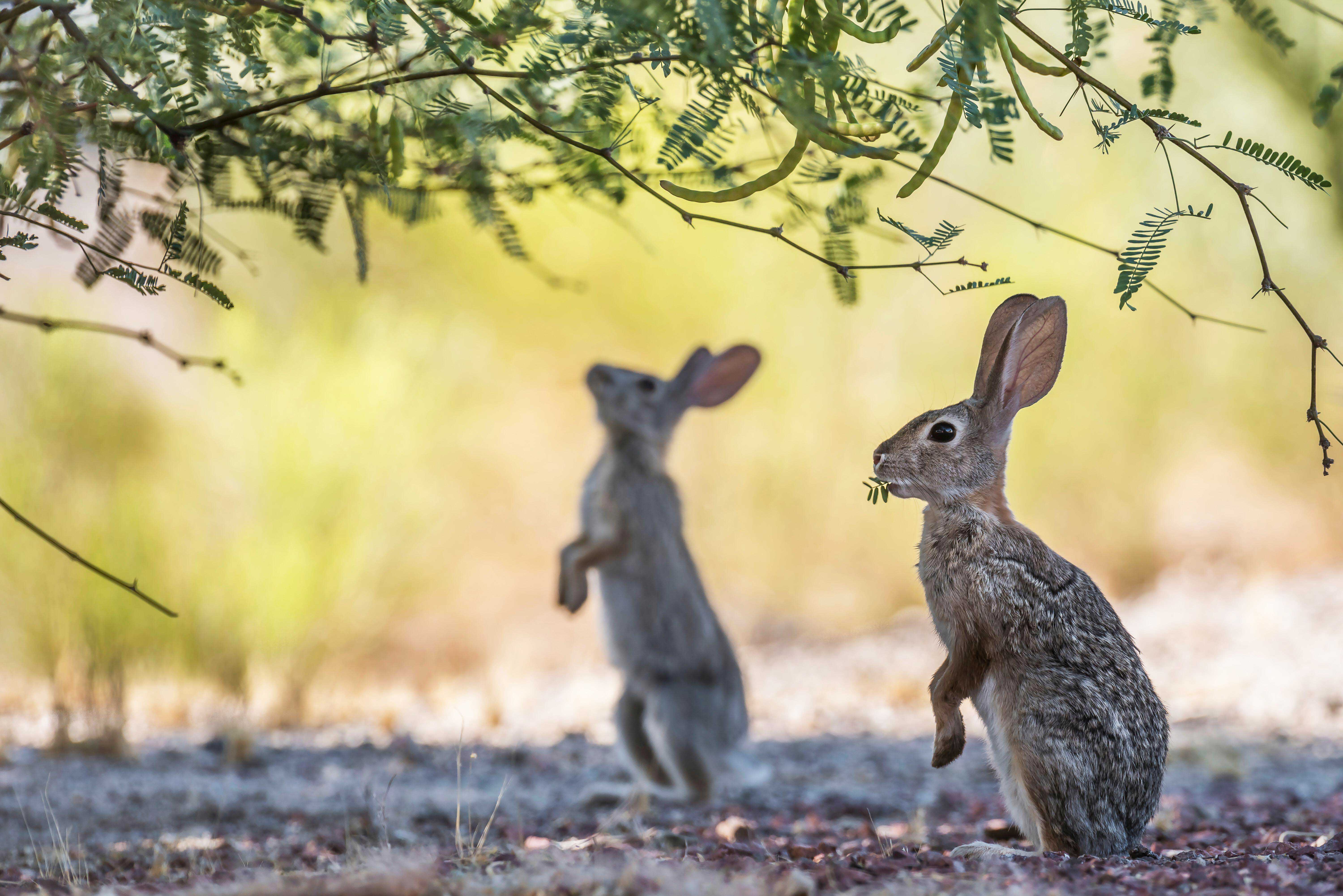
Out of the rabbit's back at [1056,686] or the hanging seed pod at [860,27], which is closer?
the hanging seed pod at [860,27]

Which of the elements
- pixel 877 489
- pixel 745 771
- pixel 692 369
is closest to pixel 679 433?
pixel 692 369

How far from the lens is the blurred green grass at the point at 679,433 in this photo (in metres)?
7.42

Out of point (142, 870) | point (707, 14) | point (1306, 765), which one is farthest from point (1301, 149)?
point (142, 870)

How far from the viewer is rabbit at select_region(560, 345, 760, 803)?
4.89m

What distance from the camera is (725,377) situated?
5203 mm

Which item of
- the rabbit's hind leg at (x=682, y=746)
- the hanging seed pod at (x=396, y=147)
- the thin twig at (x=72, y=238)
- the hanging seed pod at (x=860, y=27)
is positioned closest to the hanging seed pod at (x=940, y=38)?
the hanging seed pod at (x=860, y=27)

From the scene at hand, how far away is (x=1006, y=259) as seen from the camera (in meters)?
10.3

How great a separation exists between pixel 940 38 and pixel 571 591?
3282mm

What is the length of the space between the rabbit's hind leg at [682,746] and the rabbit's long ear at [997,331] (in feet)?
7.50

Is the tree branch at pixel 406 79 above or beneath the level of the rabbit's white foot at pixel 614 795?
above

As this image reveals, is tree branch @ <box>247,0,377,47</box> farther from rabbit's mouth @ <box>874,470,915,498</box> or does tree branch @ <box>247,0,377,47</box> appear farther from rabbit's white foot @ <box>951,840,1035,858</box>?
rabbit's white foot @ <box>951,840,1035,858</box>

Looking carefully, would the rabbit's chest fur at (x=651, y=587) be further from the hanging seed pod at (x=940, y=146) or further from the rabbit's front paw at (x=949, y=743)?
the hanging seed pod at (x=940, y=146)

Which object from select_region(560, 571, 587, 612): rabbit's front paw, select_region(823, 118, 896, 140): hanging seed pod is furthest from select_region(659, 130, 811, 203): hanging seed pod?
select_region(560, 571, 587, 612): rabbit's front paw

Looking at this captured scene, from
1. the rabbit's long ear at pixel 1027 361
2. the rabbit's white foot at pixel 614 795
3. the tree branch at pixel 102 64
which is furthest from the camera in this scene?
the rabbit's white foot at pixel 614 795
